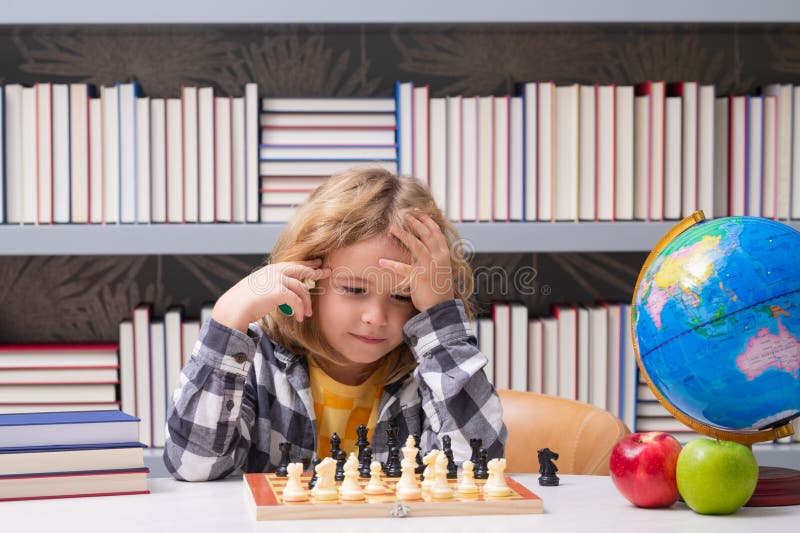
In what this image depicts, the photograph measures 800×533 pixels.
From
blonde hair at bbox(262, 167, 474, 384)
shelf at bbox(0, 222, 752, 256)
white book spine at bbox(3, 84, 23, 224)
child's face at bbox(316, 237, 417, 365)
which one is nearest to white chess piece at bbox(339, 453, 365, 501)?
child's face at bbox(316, 237, 417, 365)

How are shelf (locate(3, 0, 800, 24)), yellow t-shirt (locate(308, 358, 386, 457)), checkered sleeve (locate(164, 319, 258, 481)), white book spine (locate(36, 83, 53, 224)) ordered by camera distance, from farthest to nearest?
Answer: 1. white book spine (locate(36, 83, 53, 224))
2. shelf (locate(3, 0, 800, 24))
3. yellow t-shirt (locate(308, 358, 386, 457))
4. checkered sleeve (locate(164, 319, 258, 481))

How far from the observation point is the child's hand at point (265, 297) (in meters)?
1.47

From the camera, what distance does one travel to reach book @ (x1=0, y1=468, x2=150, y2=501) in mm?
1179

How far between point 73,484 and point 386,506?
425mm

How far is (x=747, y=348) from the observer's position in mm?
1110

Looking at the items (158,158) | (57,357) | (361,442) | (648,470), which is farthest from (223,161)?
(648,470)

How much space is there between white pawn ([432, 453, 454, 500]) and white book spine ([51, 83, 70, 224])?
1.39 m

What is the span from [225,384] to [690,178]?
136 centimetres

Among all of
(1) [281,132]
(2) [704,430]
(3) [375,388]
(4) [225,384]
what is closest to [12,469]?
(4) [225,384]

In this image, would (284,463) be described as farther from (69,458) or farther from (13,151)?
(13,151)

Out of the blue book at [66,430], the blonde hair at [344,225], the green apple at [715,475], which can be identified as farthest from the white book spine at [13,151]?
the green apple at [715,475]

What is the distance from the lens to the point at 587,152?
2270mm

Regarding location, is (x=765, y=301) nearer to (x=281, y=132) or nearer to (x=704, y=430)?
(x=704, y=430)

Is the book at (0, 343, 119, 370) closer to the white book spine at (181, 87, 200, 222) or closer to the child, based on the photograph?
the white book spine at (181, 87, 200, 222)
